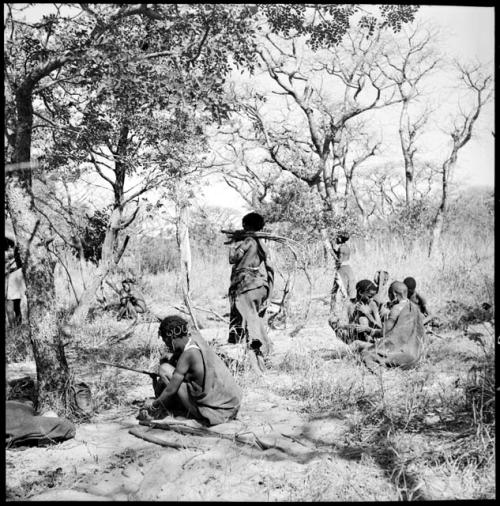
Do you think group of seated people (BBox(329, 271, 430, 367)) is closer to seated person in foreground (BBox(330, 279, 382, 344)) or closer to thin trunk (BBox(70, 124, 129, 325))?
seated person in foreground (BBox(330, 279, 382, 344))

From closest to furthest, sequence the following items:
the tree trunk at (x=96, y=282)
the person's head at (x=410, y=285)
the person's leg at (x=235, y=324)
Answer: the person's leg at (x=235, y=324), the person's head at (x=410, y=285), the tree trunk at (x=96, y=282)

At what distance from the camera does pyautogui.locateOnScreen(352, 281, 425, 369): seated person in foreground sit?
5375mm

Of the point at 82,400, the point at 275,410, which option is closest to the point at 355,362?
the point at 275,410

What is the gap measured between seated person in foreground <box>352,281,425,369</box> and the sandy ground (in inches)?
52.1

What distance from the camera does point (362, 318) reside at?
240 inches

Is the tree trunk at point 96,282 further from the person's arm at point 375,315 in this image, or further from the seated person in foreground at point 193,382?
the seated person in foreground at point 193,382

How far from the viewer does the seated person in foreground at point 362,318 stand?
6008 millimetres

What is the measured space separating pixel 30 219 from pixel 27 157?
0.45m

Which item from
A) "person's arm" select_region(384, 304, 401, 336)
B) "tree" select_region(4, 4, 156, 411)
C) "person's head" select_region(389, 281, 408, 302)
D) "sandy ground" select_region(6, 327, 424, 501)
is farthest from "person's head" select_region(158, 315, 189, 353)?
"person's head" select_region(389, 281, 408, 302)

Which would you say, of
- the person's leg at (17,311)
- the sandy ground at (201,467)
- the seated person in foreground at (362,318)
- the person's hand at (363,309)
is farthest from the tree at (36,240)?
the person's leg at (17,311)

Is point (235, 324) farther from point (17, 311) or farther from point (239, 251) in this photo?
point (17, 311)

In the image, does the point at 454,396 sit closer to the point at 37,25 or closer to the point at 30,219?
the point at 30,219

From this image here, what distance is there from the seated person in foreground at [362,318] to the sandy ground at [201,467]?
1.84 meters

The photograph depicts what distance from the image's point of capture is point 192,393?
414 cm
